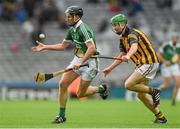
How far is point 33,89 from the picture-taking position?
30.2 meters

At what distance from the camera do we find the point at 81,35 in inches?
636

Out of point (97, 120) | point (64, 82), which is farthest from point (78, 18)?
point (97, 120)

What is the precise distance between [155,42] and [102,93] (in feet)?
52.7

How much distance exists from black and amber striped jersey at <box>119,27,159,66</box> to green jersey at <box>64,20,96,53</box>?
0.68 m

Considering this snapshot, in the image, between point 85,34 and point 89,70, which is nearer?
point 85,34

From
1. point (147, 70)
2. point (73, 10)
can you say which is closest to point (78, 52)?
point (73, 10)

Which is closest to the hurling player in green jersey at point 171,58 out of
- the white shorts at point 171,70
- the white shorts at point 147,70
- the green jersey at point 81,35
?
the white shorts at point 171,70

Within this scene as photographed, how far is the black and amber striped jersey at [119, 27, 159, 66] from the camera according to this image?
15844mm

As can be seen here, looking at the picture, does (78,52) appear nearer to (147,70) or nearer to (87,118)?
(147,70)

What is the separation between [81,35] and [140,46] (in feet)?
4.19

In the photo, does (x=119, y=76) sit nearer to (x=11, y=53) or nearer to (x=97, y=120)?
(x=11, y=53)

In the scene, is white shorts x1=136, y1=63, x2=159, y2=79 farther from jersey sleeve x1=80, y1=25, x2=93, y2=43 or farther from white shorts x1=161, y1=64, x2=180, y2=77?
white shorts x1=161, y1=64, x2=180, y2=77

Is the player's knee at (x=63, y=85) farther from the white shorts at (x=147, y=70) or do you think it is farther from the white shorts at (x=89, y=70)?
the white shorts at (x=147, y=70)

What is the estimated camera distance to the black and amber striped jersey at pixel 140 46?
15.8 metres
